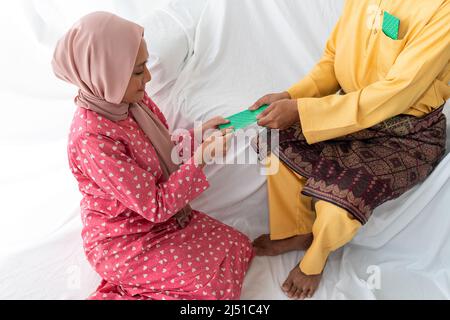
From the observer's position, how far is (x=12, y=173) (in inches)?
64.9

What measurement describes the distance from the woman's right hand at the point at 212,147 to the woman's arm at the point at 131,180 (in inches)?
1.2

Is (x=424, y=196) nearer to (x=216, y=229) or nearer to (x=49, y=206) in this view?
(x=216, y=229)

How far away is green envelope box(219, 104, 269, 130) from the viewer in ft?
4.01

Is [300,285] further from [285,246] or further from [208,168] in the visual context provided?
[208,168]

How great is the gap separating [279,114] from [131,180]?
440mm

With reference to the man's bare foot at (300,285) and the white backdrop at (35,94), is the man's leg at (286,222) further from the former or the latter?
the white backdrop at (35,94)

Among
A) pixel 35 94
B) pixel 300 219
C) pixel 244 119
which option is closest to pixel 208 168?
pixel 244 119

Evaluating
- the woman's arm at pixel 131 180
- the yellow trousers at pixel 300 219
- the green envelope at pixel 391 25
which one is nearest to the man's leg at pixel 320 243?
the yellow trousers at pixel 300 219

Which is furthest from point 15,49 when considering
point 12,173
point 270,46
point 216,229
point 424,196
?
point 424,196

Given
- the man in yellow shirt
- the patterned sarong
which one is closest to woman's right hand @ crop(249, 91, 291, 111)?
the man in yellow shirt

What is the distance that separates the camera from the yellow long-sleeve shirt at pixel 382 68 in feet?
3.50

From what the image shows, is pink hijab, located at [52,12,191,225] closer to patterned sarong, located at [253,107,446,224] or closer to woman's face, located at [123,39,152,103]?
woman's face, located at [123,39,152,103]

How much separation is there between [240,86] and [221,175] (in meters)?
0.35

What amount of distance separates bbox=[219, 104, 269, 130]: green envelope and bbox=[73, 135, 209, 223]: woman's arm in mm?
184
